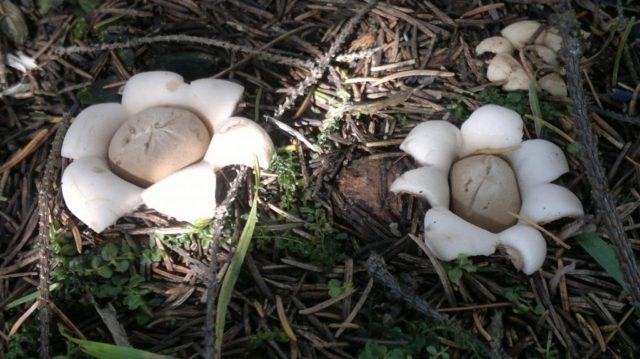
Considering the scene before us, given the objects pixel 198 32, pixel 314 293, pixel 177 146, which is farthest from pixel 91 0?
pixel 314 293

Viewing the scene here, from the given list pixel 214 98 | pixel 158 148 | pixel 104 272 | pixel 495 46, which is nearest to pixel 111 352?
pixel 104 272

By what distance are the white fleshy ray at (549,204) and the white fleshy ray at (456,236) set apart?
0.20 metres

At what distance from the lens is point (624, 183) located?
235 cm

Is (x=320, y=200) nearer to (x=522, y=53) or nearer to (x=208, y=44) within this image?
(x=208, y=44)

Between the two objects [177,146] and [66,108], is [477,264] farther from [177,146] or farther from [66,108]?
[66,108]

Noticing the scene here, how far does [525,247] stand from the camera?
206 cm

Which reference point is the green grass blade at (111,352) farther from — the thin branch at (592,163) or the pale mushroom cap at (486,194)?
the thin branch at (592,163)

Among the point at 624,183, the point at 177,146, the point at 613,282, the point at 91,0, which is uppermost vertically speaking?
the point at 91,0

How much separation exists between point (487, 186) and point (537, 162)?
236 millimetres

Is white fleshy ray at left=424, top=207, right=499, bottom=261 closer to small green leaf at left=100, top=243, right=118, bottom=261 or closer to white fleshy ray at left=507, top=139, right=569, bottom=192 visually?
white fleshy ray at left=507, top=139, right=569, bottom=192

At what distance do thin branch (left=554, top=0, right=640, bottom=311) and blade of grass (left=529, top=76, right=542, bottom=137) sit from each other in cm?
29

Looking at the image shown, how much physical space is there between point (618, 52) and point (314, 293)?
1.71 meters

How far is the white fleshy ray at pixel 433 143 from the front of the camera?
2.27 m

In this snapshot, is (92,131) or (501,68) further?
(501,68)
